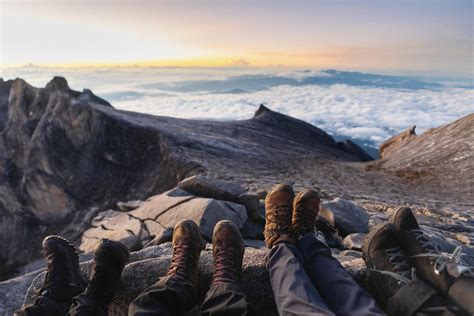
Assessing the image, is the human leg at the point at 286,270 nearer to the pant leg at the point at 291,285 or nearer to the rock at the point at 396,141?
the pant leg at the point at 291,285

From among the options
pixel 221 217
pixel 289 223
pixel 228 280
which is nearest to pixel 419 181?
pixel 221 217

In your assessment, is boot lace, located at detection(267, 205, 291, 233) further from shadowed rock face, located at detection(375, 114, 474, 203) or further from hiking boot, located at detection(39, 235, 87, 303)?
shadowed rock face, located at detection(375, 114, 474, 203)

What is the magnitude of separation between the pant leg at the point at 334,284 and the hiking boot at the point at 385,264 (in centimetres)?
38

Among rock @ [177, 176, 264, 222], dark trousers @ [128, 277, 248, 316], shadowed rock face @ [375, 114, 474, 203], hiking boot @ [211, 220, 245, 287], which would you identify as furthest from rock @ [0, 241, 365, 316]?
shadowed rock face @ [375, 114, 474, 203]

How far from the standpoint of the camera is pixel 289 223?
531cm

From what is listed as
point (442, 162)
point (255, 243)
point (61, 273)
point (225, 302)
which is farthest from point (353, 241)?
point (442, 162)

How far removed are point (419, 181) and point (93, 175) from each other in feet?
67.5

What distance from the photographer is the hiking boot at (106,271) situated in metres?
4.20

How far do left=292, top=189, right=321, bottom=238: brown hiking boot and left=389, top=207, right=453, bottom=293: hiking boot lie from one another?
3.66 feet

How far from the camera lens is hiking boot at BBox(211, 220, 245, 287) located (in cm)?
428

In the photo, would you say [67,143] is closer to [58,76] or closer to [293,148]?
[58,76]

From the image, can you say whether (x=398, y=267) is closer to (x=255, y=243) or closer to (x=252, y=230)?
(x=255, y=243)

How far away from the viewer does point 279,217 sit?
544 centimetres

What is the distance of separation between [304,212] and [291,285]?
1.64 meters
